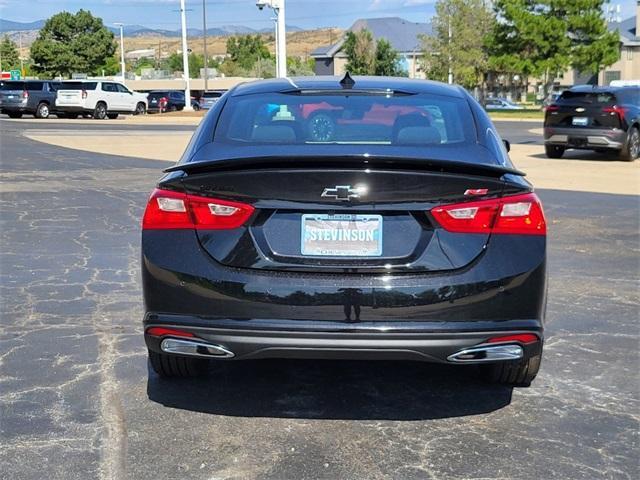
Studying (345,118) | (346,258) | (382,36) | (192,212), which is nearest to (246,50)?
(382,36)

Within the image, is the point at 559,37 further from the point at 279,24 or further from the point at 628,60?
the point at 279,24

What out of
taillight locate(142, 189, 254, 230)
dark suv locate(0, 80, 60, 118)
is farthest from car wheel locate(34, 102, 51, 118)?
taillight locate(142, 189, 254, 230)

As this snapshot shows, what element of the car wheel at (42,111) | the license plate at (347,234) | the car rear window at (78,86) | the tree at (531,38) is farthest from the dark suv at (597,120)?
the tree at (531,38)

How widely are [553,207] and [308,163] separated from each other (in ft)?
27.2

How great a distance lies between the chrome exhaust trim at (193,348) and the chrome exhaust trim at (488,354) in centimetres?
102

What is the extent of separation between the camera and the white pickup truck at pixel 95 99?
129 ft

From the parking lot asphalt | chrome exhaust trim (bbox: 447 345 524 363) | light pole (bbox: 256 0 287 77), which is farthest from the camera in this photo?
light pole (bbox: 256 0 287 77)

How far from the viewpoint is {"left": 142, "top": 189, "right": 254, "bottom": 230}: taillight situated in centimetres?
379

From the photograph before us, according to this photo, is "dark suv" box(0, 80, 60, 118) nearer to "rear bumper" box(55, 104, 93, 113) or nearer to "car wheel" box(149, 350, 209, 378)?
"rear bumper" box(55, 104, 93, 113)

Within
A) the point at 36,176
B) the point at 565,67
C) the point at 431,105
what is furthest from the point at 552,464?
the point at 565,67

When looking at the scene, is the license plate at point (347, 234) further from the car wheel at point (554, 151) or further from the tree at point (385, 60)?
the tree at point (385, 60)

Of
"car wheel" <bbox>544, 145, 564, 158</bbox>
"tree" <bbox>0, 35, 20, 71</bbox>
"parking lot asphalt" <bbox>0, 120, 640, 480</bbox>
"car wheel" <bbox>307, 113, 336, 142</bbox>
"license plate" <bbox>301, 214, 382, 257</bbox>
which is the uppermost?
"tree" <bbox>0, 35, 20, 71</bbox>

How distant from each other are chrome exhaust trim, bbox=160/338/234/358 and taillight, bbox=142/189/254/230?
52 cm

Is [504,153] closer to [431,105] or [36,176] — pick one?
[431,105]
